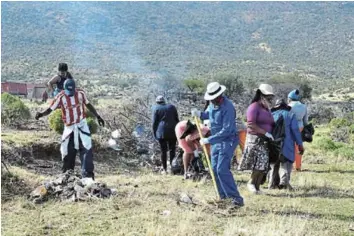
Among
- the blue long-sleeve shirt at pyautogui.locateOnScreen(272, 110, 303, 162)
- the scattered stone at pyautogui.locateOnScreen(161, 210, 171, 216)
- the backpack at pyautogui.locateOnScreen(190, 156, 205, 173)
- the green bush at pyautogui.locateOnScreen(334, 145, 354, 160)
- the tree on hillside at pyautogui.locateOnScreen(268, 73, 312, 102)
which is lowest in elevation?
the tree on hillside at pyautogui.locateOnScreen(268, 73, 312, 102)

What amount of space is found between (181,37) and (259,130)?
231 ft

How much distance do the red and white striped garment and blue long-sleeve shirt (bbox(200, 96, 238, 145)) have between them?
8.01 feet

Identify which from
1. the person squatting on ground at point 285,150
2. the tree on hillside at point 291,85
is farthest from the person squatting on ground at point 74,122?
the tree on hillside at point 291,85

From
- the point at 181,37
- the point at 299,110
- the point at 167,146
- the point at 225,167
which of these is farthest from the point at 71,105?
the point at 181,37

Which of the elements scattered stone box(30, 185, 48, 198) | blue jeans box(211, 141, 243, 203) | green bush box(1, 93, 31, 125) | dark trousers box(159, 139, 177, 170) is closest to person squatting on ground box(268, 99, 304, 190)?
blue jeans box(211, 141, 243, 203)

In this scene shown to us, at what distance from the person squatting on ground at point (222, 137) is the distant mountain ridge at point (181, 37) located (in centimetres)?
4642

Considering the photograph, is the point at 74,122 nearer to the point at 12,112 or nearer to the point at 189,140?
the point at 189,140

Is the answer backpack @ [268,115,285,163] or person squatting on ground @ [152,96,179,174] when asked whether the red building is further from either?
backpack @ [268,115,285,163]

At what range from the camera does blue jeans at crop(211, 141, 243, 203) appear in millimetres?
8281

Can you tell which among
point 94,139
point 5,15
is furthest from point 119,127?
point 5,15

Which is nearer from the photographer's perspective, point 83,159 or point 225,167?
point 225,167

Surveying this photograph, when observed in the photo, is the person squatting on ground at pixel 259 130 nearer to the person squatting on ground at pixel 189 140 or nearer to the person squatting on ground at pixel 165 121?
the person squatting on ground at pixel 189 140

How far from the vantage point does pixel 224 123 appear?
27.0 ft

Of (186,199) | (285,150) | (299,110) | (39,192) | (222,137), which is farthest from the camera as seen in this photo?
(299,110)
